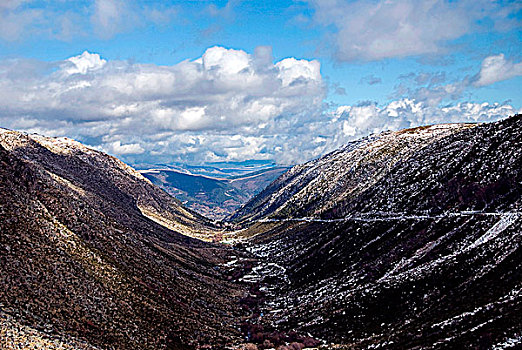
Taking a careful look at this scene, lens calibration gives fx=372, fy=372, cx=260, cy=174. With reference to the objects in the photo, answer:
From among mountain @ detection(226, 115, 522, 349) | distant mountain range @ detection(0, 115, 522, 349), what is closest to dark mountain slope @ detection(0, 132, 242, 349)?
distant mountain range @ detection(0, 115, 522, 349)

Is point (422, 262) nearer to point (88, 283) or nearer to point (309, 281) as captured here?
point (309, 281)

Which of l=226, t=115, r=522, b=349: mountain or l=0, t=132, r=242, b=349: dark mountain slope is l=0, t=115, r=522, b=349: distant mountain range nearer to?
l=0, t=132, r=242, b=349: dark mountain slope

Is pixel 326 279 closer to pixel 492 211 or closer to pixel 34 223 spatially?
pixel 492 211

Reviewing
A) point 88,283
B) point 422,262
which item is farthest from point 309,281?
point 88,283

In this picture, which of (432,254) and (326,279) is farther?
(326,279)

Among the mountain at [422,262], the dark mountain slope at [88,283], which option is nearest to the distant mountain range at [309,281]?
the dark mountain slope at [88,283]

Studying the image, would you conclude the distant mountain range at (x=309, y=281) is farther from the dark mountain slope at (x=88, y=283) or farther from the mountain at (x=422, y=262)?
the mountain at (x=422, y=262)

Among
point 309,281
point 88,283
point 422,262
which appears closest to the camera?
point 88,283

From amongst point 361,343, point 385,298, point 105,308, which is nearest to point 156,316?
point 105,308
